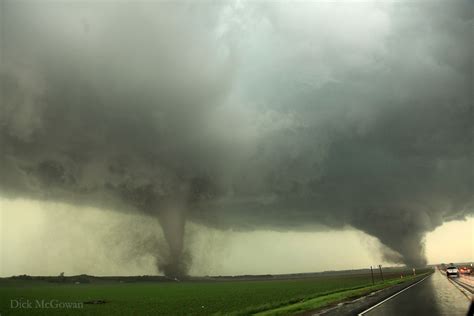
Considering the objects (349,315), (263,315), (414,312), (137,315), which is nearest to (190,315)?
(137,315)

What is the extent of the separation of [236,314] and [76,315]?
75.4 ft

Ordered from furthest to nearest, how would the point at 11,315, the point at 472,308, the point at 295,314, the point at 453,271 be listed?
the point at 453,271, the point at 11,315, the point at 295,314, the point at 472,308

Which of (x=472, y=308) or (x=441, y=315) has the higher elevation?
(x=472, y=308)

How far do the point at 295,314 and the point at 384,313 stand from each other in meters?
6.35

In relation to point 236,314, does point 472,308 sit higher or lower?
higher

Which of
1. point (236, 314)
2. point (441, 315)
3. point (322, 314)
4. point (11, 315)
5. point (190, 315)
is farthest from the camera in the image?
point (11, 315)

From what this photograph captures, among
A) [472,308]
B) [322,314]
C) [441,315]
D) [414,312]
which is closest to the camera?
[472,308]

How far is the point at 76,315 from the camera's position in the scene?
42.0 m

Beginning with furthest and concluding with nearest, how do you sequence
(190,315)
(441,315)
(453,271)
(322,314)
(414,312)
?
(453,271) → (190,315) → (322,314) → (414,312) → (441,315)

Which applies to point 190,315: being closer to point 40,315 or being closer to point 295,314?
point 295,314

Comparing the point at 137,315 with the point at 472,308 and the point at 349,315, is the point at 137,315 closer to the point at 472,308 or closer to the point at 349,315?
the point at 349,315

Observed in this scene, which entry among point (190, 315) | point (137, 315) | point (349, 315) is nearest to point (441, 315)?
point (349, 315)

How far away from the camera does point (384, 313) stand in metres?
21.8

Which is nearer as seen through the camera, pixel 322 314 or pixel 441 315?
pixel 441 315
